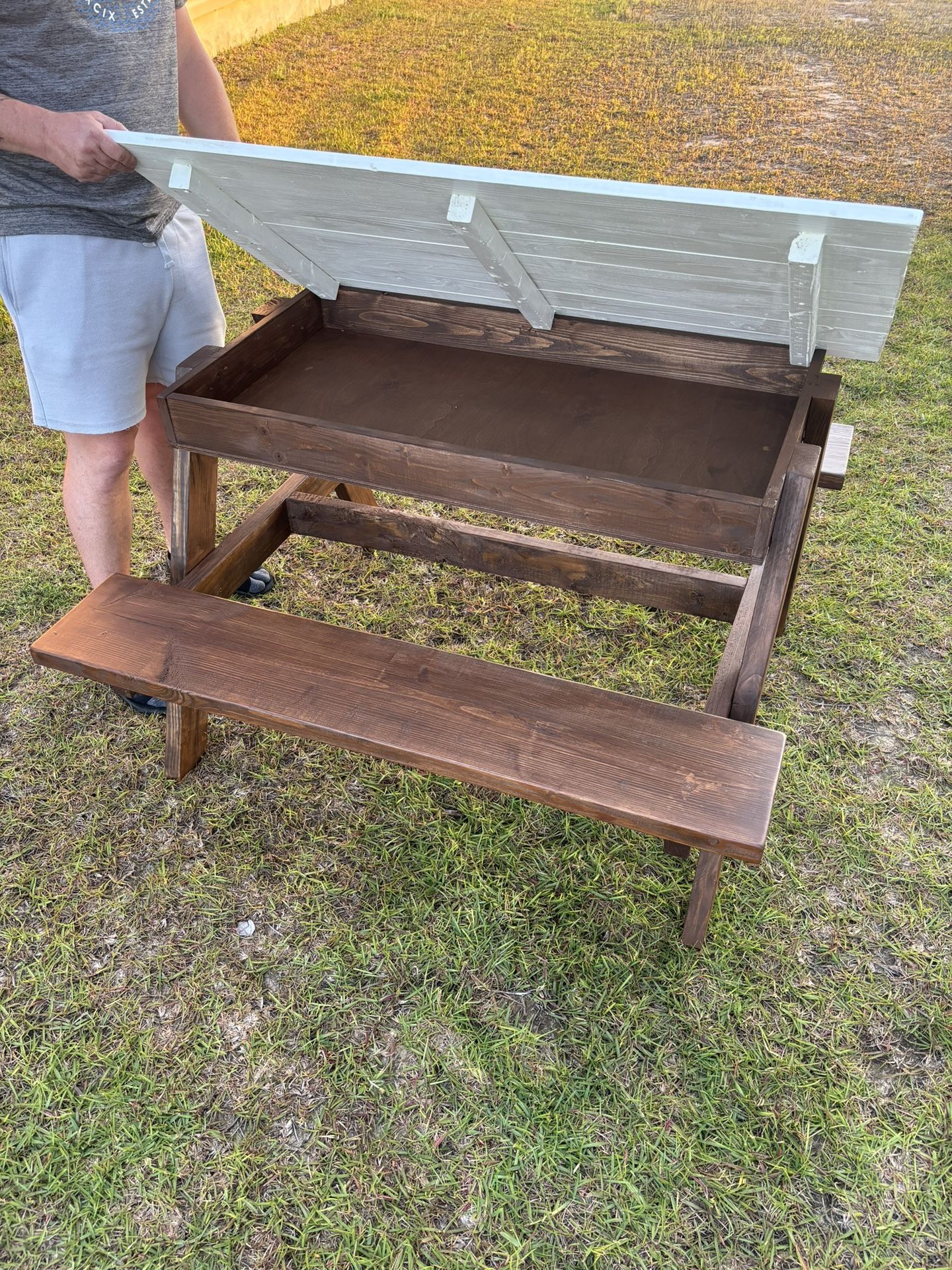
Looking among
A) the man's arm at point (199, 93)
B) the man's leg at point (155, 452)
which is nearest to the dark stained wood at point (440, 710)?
the man's leg at point (155, 452)

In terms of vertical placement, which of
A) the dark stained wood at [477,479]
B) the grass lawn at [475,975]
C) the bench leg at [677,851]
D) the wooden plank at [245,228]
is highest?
the wooden plank at [245,228]

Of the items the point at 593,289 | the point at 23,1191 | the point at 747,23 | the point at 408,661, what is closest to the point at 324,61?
the point at 747,23

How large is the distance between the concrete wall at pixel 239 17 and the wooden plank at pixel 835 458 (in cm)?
773

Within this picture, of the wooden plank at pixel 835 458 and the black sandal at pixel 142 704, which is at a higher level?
the wooden plank at pixel 835 458

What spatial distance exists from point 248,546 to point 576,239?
1.16 m

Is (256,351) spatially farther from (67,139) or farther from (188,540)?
(67,139)

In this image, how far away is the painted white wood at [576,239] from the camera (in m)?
1.49

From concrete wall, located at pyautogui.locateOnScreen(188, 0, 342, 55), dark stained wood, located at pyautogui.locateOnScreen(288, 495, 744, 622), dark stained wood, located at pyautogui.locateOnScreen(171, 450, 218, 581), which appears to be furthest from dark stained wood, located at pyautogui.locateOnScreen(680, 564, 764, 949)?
concrete wall, located at pyautogui.locateOnScreen(188, 0, 342, 55)

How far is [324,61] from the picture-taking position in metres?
8.43

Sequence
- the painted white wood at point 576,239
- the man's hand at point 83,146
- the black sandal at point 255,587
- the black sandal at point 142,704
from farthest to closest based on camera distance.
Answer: the black sandal at point 255,587
the black sandal at point 142,704
the man's hand at point 83,146
the painted white wood at point 576,239

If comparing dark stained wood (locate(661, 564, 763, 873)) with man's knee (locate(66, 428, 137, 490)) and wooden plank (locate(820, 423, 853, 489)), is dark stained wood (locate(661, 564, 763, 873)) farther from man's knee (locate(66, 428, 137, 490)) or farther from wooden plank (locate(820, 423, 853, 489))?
man's knee (locate(66, 428, 137, 490))

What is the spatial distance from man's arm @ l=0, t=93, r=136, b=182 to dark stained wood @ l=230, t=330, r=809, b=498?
57 cm

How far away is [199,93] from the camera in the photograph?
2.40 metres

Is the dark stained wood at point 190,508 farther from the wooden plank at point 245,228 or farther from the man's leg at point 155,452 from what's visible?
the wooden plank at point 245,228
